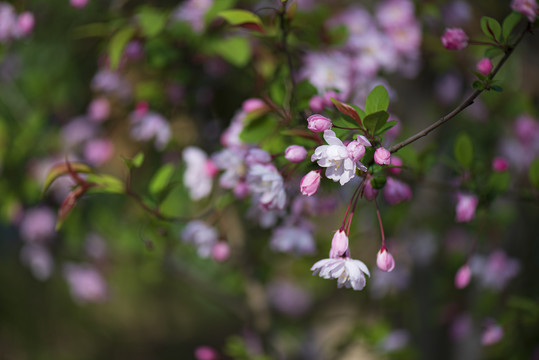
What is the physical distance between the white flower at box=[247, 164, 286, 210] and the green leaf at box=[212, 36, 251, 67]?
38 cm

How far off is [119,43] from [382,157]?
75 centimetres

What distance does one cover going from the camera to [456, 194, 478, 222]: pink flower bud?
1.06 meters

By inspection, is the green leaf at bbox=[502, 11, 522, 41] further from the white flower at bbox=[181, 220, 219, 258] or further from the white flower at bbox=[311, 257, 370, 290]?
the white flower at bbox=[181, 220, 219, 258]

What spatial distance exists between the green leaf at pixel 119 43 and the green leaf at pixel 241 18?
12.8 inches

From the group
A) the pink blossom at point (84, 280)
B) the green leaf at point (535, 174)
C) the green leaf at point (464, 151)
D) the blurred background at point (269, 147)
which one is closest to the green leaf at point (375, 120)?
the blurred background at point (269, 147)

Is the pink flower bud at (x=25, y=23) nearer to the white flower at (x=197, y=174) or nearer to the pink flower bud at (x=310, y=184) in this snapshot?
the white flower at (x=197, y=174)

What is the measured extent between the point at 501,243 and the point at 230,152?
1.35 metres

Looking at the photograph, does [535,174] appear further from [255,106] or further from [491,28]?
[255,106]

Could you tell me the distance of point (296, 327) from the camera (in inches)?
93.2

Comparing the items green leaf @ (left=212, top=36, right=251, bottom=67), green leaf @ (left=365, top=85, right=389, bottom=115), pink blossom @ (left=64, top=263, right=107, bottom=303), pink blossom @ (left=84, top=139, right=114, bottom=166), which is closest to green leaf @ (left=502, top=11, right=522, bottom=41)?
green leaf @ (left=365, top=85, right=389, bottom=115)

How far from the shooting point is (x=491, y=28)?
0.85 metres

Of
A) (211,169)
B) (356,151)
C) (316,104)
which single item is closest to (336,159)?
(356,151)

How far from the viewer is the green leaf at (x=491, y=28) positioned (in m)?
0.84

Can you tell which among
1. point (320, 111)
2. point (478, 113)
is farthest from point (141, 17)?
point (478, 113)
